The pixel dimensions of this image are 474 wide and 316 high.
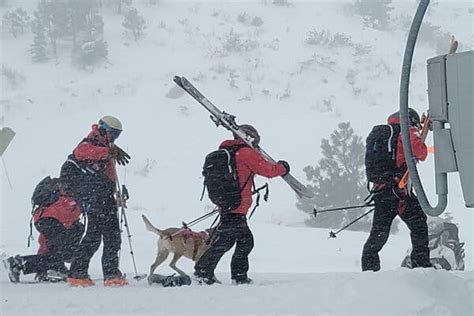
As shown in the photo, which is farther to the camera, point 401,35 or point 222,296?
point 401,35

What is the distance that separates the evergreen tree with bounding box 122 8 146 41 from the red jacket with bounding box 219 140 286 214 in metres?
27.1

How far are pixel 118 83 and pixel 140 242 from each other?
17.8 m

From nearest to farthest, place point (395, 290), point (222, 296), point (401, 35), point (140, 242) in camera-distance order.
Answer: point (395, 290) < point (222, 296) < point (140, 242) < point (401, 35)

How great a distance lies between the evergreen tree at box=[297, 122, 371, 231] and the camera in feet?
52.3

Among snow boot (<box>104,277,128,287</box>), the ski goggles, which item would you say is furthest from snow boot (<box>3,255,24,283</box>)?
the ski goggles

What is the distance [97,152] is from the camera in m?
5.97

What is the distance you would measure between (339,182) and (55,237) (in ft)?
34.5

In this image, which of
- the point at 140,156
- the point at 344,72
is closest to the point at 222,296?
the point at 140,156

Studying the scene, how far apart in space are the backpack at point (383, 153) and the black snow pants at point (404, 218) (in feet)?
0.45

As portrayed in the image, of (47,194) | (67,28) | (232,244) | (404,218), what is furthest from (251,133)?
(67,28)

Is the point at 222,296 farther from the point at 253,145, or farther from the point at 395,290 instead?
the point at 253,145

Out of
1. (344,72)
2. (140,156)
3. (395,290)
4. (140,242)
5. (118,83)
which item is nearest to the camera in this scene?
(395,290)

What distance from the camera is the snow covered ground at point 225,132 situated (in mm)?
4523

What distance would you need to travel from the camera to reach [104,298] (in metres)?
4.83
